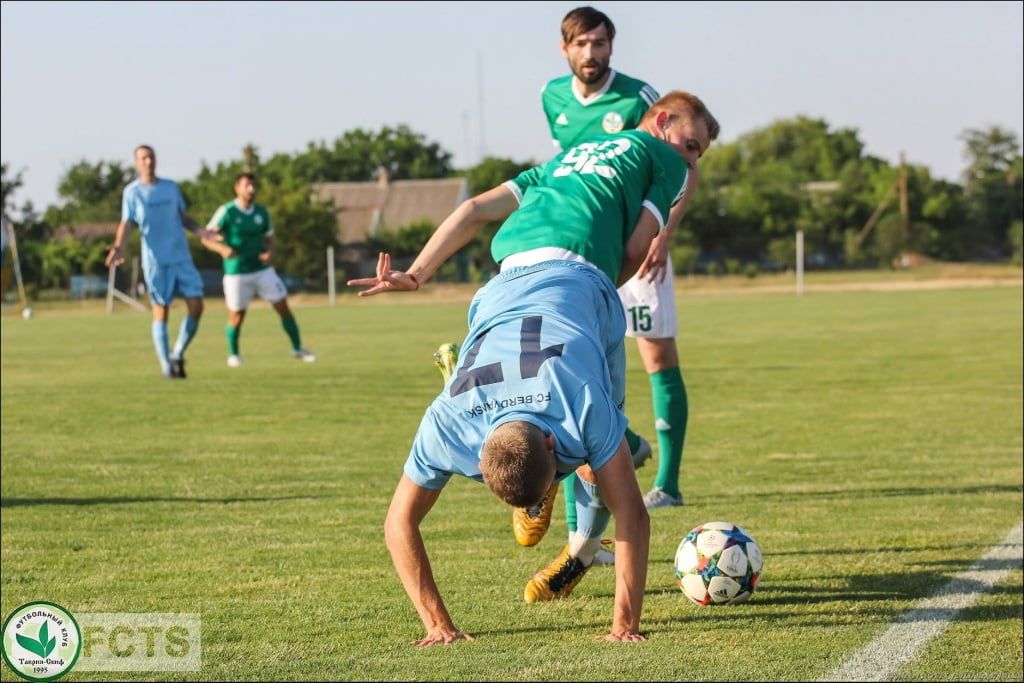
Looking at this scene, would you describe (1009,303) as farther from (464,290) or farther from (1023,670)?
(1023,670)

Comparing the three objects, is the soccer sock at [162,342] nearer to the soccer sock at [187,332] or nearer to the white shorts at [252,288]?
the soccer sock at [187,332]

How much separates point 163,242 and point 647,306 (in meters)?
9.48

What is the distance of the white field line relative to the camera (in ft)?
14.2

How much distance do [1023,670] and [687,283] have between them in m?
Answer: 47.5

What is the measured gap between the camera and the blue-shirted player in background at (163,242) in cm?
1509

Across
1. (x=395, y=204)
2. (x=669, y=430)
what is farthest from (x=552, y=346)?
(x=395, y=204)

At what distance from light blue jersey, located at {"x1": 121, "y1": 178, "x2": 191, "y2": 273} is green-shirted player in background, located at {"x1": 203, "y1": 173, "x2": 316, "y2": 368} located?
6.77ft

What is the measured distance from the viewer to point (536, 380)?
3.83 m

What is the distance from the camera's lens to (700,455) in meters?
9.42

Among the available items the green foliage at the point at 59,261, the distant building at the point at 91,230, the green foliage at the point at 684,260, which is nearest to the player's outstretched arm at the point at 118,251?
the green foliage at the point at 59,261

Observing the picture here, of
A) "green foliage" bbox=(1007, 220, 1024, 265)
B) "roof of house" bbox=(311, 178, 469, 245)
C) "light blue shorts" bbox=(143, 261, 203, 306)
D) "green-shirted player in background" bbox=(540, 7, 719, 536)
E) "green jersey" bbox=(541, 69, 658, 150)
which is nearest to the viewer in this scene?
"green-shirted player in background" bbox=(540, 7, 719, 536)

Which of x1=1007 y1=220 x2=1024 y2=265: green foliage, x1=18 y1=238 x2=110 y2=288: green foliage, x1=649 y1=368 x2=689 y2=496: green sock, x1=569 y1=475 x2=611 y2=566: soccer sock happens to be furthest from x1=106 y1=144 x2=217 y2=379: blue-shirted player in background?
x1=1007 y1=220 x2=1024 y2=265: green foliage

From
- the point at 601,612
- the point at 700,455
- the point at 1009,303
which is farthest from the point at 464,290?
the point at 601,612

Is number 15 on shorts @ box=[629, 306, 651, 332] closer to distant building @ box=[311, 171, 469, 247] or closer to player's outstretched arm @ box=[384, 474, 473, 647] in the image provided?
player's outstretched arm @ box=[384, 474, 473, 647]
